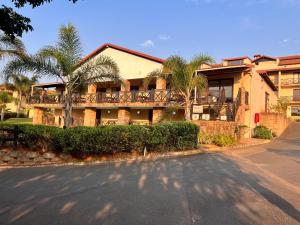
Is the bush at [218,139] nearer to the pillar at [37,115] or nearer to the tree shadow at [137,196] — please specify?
the tree shadow at [137,196]

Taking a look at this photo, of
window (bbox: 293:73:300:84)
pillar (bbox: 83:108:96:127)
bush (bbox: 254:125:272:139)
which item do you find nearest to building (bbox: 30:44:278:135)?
pillar (bbox: 83:108:96:127)

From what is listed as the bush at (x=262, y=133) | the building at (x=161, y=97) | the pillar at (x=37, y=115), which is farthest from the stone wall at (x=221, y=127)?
the pillar at (x=37, y=115)

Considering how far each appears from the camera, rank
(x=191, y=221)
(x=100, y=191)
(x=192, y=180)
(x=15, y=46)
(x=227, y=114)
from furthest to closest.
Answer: (x=227, y=114), (x=15, y=46), (x=192, y=180), (x=100, y=191), (x=191, y=221)

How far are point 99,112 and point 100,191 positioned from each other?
73.0ft

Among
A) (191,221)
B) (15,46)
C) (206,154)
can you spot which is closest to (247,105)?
(206,154)

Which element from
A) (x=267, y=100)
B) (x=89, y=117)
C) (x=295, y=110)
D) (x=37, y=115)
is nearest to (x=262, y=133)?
(x=267, y=100)

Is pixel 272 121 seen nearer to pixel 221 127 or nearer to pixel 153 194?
pixel 221 127

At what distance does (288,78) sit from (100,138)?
37440mm

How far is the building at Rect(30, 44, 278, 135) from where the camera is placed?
19.3 meters

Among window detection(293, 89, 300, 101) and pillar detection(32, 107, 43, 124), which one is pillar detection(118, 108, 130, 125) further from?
window detection(293, 89, 300, 101)

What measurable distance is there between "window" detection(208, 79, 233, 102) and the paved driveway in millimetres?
11406

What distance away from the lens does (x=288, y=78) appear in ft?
132

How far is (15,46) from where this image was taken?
48.1 ft

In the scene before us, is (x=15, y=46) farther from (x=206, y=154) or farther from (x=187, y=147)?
(x=206, y=154)
